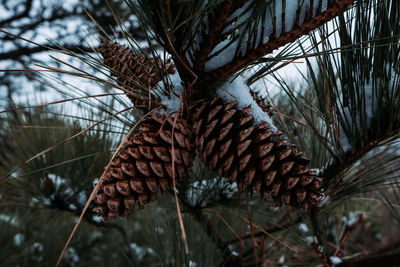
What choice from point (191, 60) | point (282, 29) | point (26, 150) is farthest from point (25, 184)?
point (282, 29)

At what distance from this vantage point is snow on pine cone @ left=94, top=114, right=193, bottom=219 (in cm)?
38

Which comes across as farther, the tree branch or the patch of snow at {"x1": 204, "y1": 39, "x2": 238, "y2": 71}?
the tree branch

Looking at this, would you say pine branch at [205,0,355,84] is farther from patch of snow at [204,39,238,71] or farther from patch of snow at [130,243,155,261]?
patch of snow at [130,243,155,261]

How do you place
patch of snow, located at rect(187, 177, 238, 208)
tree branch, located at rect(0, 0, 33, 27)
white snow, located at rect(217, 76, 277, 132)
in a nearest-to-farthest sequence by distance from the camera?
white snow, located at rect(217, 76, 277, 132) < patch of snow, located at rect(187, 177, 238, 208) < tree branch, located at rect(0, 0, 33, 27)

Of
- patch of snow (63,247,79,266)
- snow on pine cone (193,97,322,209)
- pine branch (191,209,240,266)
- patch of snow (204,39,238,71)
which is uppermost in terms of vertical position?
patch of snow (204,39,238,71)

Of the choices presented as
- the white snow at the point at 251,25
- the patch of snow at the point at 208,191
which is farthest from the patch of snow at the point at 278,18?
the patch of snow at the point at 208,191

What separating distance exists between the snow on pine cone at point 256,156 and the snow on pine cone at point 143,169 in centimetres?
3

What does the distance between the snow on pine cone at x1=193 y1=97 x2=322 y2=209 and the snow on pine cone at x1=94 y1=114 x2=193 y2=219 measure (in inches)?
1.2

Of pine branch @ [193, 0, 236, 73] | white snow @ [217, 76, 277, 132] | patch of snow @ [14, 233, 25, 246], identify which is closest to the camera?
pine branch @ [193, 0, 236, 73]

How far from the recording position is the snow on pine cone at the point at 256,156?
0.38 meters

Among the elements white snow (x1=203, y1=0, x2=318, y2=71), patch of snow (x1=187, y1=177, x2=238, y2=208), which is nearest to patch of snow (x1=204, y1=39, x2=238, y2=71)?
white snow (x1=203, y1=0, x2=318, y2=71)

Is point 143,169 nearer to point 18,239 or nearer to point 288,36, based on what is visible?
point 288,36

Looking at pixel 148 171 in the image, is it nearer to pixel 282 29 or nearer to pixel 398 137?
pixel 282 29

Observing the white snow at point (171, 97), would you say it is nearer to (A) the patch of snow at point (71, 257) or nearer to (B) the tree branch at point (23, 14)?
(A) the patch of snow at point (71, 257)
